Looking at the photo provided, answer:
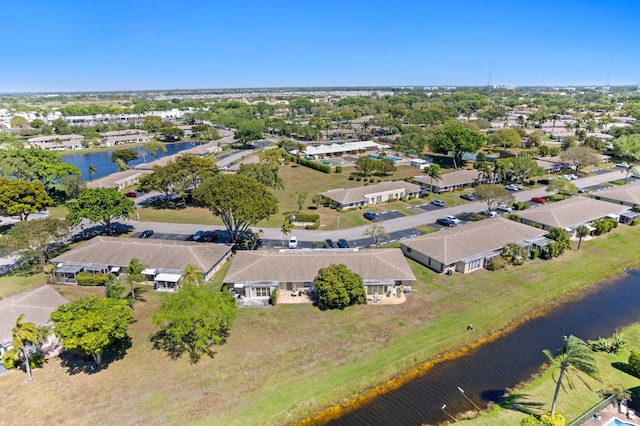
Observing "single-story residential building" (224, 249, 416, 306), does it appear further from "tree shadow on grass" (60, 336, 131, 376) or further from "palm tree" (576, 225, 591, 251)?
"palm tree" (576, 225, 591, 251)

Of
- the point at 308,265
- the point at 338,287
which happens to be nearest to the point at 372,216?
the point at 308,265

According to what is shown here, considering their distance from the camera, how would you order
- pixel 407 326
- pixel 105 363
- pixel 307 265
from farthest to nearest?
1. pixel 307 265
2. pixel 407 326
3. pixel 105 363

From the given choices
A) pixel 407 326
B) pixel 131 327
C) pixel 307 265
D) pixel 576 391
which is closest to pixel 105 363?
pixel 131 327

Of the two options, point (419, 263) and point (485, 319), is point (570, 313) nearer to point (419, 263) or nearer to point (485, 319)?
point (485, 319)

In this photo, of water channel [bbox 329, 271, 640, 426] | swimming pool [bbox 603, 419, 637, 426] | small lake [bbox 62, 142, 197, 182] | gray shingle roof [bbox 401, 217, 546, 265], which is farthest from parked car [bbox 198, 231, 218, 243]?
small lake [bbox 62, 142, 197, 182]

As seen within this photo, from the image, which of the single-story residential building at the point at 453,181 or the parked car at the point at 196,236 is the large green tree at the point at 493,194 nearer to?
the single-story residential building at the point at 453,181

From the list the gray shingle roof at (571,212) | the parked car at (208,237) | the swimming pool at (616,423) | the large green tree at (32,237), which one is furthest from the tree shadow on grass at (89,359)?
the gray shingle roof at (571,212)

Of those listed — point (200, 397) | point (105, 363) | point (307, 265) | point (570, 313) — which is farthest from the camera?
point (307, 265)
